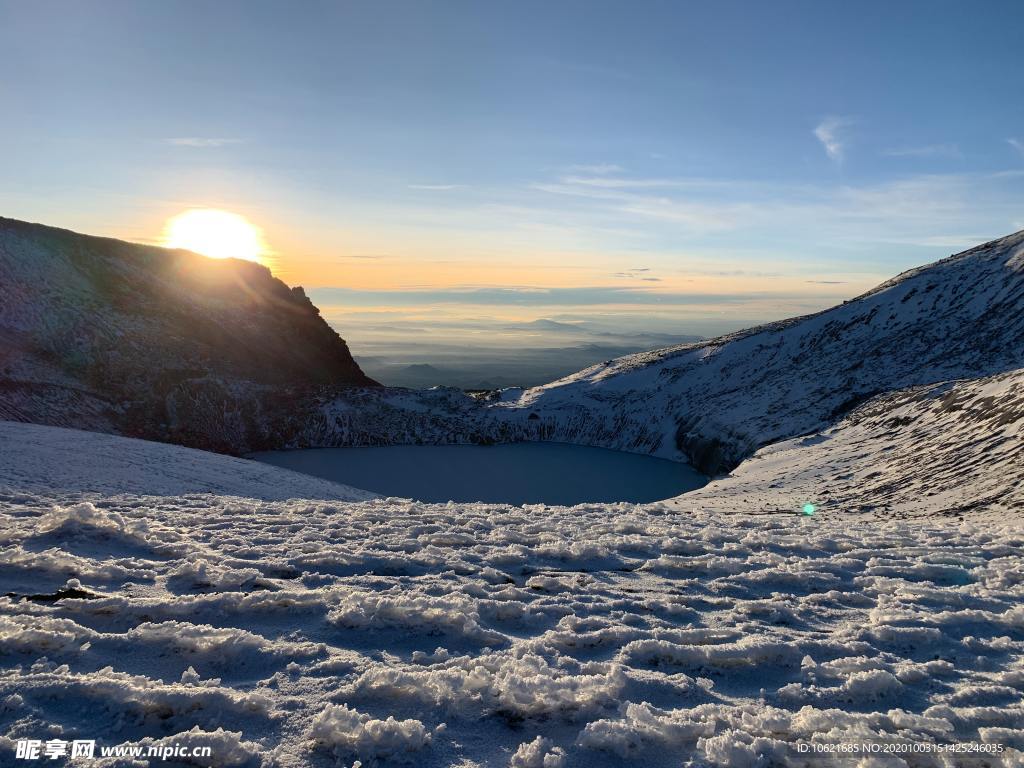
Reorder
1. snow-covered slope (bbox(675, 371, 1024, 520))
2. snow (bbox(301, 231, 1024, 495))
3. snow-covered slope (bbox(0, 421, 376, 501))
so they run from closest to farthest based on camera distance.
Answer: snow-covered slope (bbox(0, 421, 376, 501))
snow-covered slope (bbox(675, 371, 1024, 520))
snow (bbox(301, 231, 1024, 495))

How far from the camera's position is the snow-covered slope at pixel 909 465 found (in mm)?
21141

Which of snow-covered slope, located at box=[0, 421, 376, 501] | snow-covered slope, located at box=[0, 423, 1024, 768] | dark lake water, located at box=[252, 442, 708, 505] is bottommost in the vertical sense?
dark lake water, located at box=[252, 442, 708, 505]

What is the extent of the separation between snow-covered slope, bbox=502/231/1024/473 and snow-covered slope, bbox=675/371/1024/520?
1252 cm

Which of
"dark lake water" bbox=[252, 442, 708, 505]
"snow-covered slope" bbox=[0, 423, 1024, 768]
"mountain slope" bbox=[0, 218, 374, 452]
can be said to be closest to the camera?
"snow-covered slope" bbox=[0, 423, 1024, 768]

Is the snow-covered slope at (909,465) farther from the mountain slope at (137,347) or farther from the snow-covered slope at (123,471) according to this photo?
the mountain slope at (137,347)

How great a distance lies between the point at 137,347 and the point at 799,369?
8032 cm

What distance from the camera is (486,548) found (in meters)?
10.3

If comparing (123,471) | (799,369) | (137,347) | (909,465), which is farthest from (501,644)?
(137,347)

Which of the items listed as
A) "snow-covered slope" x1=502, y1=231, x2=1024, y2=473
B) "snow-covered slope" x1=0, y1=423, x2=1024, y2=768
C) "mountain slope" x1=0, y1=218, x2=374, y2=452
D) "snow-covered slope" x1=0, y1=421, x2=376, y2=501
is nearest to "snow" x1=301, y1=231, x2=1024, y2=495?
"snow-covered slope" x1=502, y1=231, x2=1024, y2=473

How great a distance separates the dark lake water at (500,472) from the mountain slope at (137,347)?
34.9 feet

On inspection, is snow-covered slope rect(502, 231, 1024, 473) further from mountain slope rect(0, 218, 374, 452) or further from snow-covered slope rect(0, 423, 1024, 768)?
snow-covered slope rect(0, 423, 1024, 768)

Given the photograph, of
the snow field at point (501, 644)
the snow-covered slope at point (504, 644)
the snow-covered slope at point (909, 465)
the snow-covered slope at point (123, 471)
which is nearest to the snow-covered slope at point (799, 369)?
the snow-covered slope at point (909, 465)

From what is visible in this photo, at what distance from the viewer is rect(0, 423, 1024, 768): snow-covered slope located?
439cm

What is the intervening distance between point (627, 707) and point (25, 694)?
4669 millimetres
